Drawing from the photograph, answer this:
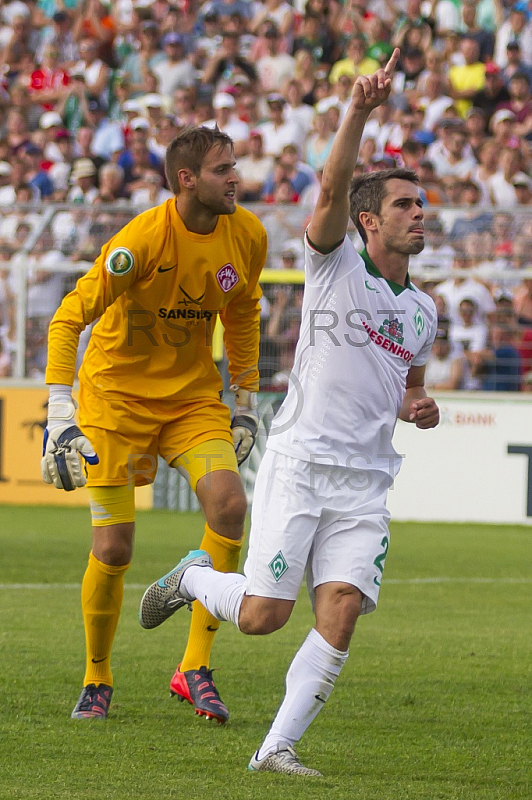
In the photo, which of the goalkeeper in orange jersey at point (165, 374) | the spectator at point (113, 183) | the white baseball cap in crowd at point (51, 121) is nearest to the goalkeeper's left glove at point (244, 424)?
the goalkeeper in orange jersey at point (165, 374)

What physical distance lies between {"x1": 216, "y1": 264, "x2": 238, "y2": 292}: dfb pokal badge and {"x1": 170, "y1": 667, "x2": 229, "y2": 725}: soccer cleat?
1689mm

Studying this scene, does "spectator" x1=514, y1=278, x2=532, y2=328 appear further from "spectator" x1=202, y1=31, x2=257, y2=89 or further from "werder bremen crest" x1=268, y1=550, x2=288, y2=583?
"werder bremen crest" x1=268, y1=550, x2=288, y2=583

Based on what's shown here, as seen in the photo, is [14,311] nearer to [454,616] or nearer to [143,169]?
[143,169]

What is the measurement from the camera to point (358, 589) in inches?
168

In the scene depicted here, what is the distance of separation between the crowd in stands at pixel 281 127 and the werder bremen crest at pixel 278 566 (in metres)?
8.57

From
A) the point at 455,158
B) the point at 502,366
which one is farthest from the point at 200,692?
the point at 455,158

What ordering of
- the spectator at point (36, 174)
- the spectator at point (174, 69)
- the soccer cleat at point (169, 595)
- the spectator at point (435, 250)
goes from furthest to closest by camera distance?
the spectator at point (174, 69) < the spectator at point (36, 174) < the spectator at point (435, 250) < the soccer cleat at point (169, 595)

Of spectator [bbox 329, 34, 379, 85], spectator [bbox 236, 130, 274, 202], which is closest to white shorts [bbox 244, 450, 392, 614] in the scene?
spectator [bbox 236, 130, 274, 202]

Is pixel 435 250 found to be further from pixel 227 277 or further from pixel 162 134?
pixel 227 277

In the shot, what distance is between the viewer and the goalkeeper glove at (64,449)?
191 inches

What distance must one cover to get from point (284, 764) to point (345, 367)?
1396 mm

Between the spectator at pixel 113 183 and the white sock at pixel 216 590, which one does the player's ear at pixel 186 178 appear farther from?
the spectator at pixel 113 183

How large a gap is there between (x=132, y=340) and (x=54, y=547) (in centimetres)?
526

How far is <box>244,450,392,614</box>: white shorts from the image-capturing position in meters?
4.31
